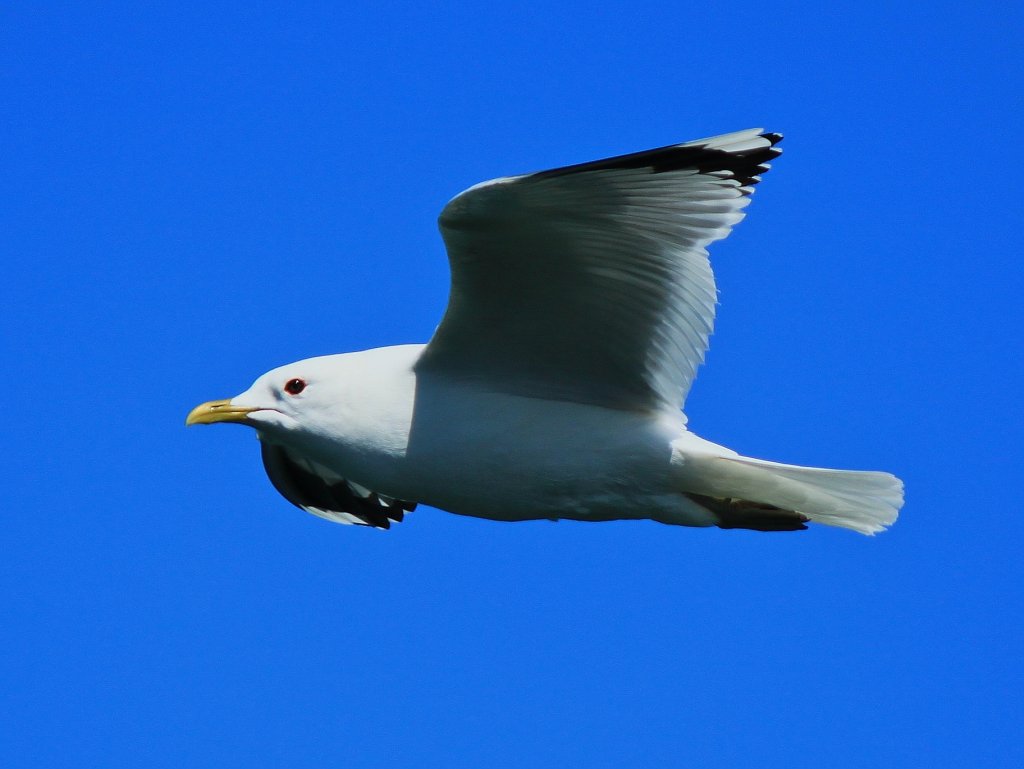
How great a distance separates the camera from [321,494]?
8859mm

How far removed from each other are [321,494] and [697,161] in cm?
357

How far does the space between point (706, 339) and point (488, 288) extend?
1094mm

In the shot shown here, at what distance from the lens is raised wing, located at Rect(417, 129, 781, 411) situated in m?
6.29

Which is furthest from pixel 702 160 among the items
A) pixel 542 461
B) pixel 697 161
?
pixel 542 461

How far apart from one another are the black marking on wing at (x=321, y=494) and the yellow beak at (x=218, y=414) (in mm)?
1162

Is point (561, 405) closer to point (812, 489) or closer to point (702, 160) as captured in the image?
point (812, 489)

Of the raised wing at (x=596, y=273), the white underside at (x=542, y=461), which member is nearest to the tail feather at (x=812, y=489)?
the white underside at (x=542, y=461)

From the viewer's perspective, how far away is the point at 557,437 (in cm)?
706

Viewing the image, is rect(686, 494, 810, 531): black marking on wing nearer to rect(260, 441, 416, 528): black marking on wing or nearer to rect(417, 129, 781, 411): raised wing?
rect(417, 129, 781, 411): raised wing

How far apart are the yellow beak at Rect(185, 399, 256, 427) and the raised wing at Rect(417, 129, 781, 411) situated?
3.20ft

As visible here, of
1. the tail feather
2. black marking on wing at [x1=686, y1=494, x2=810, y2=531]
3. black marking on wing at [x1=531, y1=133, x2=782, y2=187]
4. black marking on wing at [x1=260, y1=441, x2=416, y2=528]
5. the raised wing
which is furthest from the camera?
black marking on wing at [x1=260, y1=441, x2=416, y2=528]

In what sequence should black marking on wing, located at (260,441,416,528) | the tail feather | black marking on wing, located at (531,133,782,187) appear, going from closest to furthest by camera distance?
black marking on wing, located at (531,133,782,187)
the tail feather
black marking on wing, located at (260,441,416,528)

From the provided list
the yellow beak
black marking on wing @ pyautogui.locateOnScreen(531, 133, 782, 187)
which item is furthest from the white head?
black marking on wing @ pyautogui.locateOnScreen(531, 133, 782, 187)

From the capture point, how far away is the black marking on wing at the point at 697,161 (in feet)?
20.0
